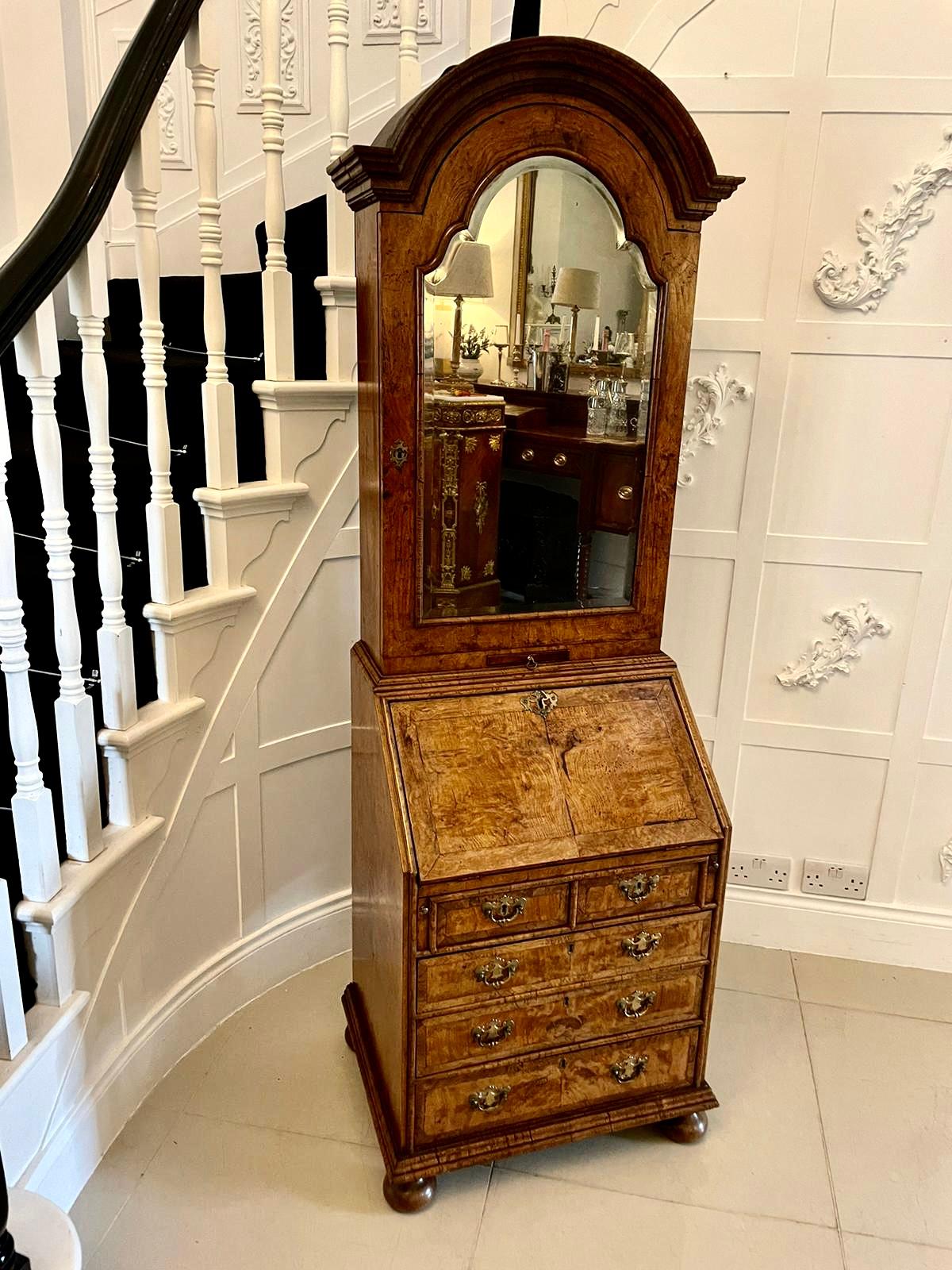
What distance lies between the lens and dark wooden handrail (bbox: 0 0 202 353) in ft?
4.28

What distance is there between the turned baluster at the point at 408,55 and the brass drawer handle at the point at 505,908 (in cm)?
147

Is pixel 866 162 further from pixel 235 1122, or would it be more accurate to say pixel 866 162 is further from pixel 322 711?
pixel 235 1122

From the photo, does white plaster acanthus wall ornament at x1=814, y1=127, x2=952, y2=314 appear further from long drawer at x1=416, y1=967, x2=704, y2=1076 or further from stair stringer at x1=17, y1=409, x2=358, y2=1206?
long drawer at x1=416, y1=967, x2=704, y2=1076

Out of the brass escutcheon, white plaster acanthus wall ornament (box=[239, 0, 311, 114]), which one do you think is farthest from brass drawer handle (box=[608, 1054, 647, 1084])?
white plaster acanthus wall ornament (box=[239, 0, 311, 114])

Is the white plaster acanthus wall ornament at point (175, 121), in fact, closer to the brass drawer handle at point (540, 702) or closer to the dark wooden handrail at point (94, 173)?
the dark wooden handrail at point (94, 173)

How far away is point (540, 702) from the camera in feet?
5.37

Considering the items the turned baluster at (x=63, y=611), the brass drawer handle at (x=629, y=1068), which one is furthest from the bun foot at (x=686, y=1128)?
the turned baluster at (x=63, y=611)

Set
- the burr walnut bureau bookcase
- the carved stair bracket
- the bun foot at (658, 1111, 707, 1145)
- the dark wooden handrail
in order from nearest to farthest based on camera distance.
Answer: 1. the dark wooden handrail
2. the burr walnut bureau bookcase
3. the bun foot at (658, 1111, 707, 1145)
4. the carved stair bracket

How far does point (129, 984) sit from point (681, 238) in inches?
67.8

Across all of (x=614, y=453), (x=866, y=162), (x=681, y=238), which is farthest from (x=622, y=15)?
(x=614, y=453)

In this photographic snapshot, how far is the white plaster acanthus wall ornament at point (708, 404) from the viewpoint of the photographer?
2068 millimetres

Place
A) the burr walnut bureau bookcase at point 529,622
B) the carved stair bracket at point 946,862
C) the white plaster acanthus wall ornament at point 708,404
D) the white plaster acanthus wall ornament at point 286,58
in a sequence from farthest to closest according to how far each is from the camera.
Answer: the white plaster acanthus wall ornament at point 286,58 → the carved stair bracket at point 946,862 → the white plaster acanthus wall ornament at point 708,404 → the burr walnut bureau bookcase at point 529,622

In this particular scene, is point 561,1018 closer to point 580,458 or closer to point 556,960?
point 556,960

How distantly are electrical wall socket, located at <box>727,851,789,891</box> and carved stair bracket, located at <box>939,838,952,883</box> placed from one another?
371 millimetres
